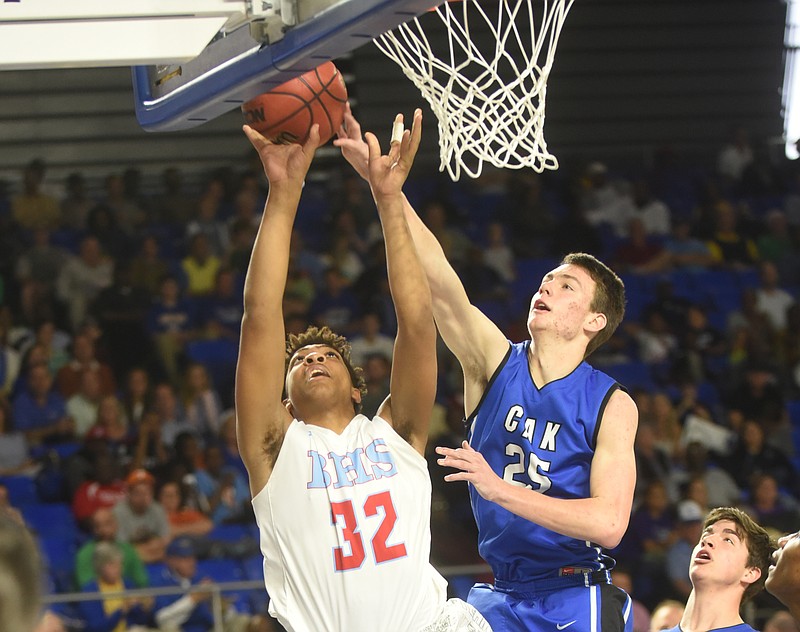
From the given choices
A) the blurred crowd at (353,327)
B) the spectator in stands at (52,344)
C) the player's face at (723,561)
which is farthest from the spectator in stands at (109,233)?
the player's face at (723,561)

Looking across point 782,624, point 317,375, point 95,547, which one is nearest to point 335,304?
point 95,547

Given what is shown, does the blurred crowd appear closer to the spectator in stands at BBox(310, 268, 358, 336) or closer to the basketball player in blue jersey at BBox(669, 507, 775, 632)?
the spectator in stands at BBox(310, 268, 358, 336)

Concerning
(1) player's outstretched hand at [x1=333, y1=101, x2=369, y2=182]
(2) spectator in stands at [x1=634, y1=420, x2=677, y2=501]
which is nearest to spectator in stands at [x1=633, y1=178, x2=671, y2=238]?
(2) spectator in stands at [x1=634, y1=420, x2=677, y2=501]

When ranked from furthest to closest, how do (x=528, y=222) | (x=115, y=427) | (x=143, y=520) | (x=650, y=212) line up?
1. (x=650, y=212)
2. (x=528, y=222)
3. (x=115, y=427)
4. (x=143, y=520)

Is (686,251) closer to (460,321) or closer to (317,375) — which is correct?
(460,321)

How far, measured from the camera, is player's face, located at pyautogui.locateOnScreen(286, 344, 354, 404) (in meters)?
3.46

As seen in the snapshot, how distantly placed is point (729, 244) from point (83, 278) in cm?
556

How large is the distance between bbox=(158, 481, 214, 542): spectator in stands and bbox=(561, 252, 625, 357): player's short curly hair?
13.7ft

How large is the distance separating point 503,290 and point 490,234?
2.19 feet

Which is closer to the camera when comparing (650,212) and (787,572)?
(787,572)

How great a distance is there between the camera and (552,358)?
3.84 meters

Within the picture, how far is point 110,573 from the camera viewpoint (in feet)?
22.4

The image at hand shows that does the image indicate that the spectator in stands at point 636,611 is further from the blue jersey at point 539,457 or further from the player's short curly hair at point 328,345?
the player's short curly hair at point 328,345

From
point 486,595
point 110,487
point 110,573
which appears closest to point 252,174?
point 110,487
